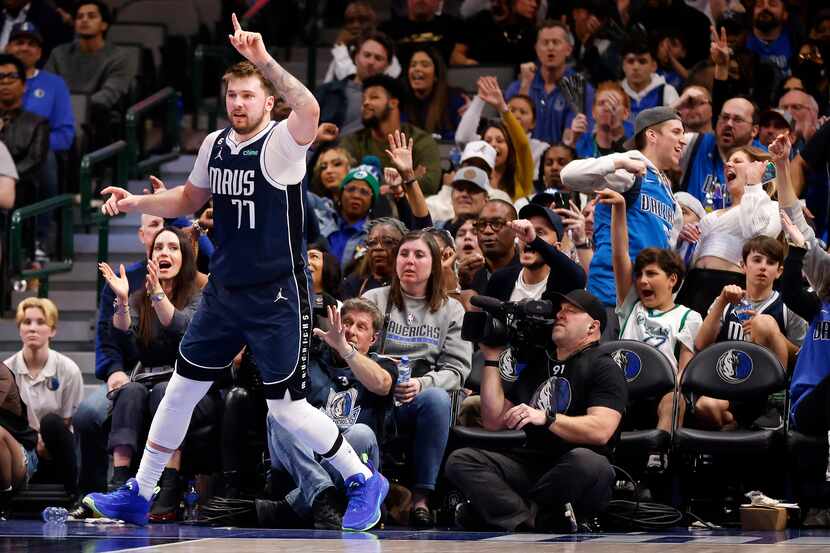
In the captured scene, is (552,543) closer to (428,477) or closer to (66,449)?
(428,477)

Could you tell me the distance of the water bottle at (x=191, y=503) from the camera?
886 cm

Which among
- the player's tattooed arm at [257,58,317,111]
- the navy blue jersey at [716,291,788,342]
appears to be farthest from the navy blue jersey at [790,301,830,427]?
the player's tattooed arm at [257,58,317,111]

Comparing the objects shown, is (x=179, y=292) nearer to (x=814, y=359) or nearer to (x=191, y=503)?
(x=191, y=503)

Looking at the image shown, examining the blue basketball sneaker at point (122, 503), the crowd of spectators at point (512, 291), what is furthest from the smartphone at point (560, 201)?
the blue basketball sneaker at point (122, 503)

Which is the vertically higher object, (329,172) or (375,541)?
(329,172)

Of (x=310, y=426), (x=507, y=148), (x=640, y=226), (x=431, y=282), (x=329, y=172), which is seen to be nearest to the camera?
(x=310, y=426)

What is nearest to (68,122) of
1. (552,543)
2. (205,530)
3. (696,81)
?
(696,81)

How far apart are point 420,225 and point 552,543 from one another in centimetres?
364

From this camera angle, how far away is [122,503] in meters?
7.76

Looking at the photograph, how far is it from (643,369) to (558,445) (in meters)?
0.83

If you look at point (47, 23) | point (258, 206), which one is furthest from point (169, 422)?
point (47, 23)

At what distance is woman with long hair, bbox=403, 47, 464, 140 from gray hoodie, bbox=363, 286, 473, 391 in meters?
4.04

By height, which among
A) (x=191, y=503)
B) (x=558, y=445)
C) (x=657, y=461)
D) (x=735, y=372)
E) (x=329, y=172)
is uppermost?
(x=329, y=172)

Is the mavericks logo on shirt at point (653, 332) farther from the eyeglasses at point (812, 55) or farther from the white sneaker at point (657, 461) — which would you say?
the eyeglasses at point (812, 55)
